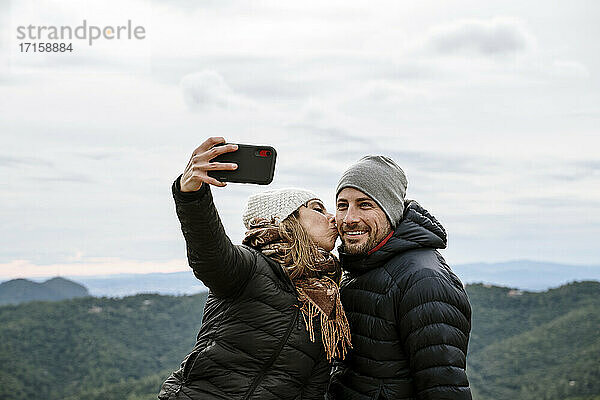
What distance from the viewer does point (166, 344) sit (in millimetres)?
39344

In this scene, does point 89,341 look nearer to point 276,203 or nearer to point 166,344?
point 166,344

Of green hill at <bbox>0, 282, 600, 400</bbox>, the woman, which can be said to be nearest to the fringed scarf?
the woman

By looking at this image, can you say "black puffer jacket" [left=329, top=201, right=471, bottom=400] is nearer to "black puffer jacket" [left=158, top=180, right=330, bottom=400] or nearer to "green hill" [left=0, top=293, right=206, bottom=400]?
"black puffer jacket" [left=158, top=180, right=330, bottom=400]

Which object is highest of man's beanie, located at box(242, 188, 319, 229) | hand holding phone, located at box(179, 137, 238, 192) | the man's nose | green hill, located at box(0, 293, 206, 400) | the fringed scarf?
hand holding phone, located at box(179, 137, 238, 192)

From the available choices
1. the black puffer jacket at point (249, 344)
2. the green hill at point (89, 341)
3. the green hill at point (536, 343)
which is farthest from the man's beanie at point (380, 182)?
the green hill at point (89, 341)

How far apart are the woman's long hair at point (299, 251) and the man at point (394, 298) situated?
0.29 m

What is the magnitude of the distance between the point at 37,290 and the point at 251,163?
58503 mm

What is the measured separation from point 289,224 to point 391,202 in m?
0.69

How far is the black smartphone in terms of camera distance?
121 inches

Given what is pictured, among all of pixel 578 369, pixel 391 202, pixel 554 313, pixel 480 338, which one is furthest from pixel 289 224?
pixel 554 313

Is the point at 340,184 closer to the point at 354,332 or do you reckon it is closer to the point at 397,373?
the point at 354,332

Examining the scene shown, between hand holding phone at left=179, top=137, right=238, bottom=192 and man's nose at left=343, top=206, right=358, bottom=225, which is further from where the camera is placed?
man's nose at left=343, top=206, right=358, bottom=225

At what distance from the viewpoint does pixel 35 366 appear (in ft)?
127

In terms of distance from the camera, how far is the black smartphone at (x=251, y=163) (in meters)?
3.08
